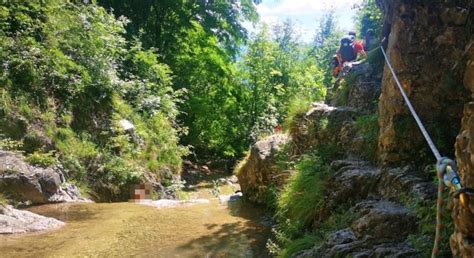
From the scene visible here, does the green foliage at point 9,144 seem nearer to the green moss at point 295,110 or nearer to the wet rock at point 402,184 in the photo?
the green moss at point 295,110

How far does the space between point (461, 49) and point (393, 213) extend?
221cm

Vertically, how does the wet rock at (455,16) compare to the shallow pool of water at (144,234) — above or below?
above

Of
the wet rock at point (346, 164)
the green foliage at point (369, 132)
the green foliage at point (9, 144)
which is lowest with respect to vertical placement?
the wet rock at point (346, 164)

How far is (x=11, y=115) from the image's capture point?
1000 centimetres

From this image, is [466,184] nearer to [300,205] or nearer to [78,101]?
[300,205]

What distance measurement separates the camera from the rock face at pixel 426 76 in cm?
511

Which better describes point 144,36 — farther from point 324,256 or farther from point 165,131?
point 324,256

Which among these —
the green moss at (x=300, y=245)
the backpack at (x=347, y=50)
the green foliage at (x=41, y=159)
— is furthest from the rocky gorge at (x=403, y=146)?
the green foliage at (x=41, y=159)

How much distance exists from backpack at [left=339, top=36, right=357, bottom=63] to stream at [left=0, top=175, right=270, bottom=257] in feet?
17.8

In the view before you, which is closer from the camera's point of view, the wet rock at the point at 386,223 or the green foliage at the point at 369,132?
the wet rock at the point at 386,223

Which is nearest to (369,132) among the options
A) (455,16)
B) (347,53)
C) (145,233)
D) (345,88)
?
(455,16)

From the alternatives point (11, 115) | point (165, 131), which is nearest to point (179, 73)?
point (165, 131)

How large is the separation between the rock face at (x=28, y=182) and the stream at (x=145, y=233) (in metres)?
0.31

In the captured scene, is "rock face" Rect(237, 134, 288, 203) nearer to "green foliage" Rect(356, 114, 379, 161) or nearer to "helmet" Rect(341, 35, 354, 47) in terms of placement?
"green foliage" Rect(356, 114, 379, 161)
